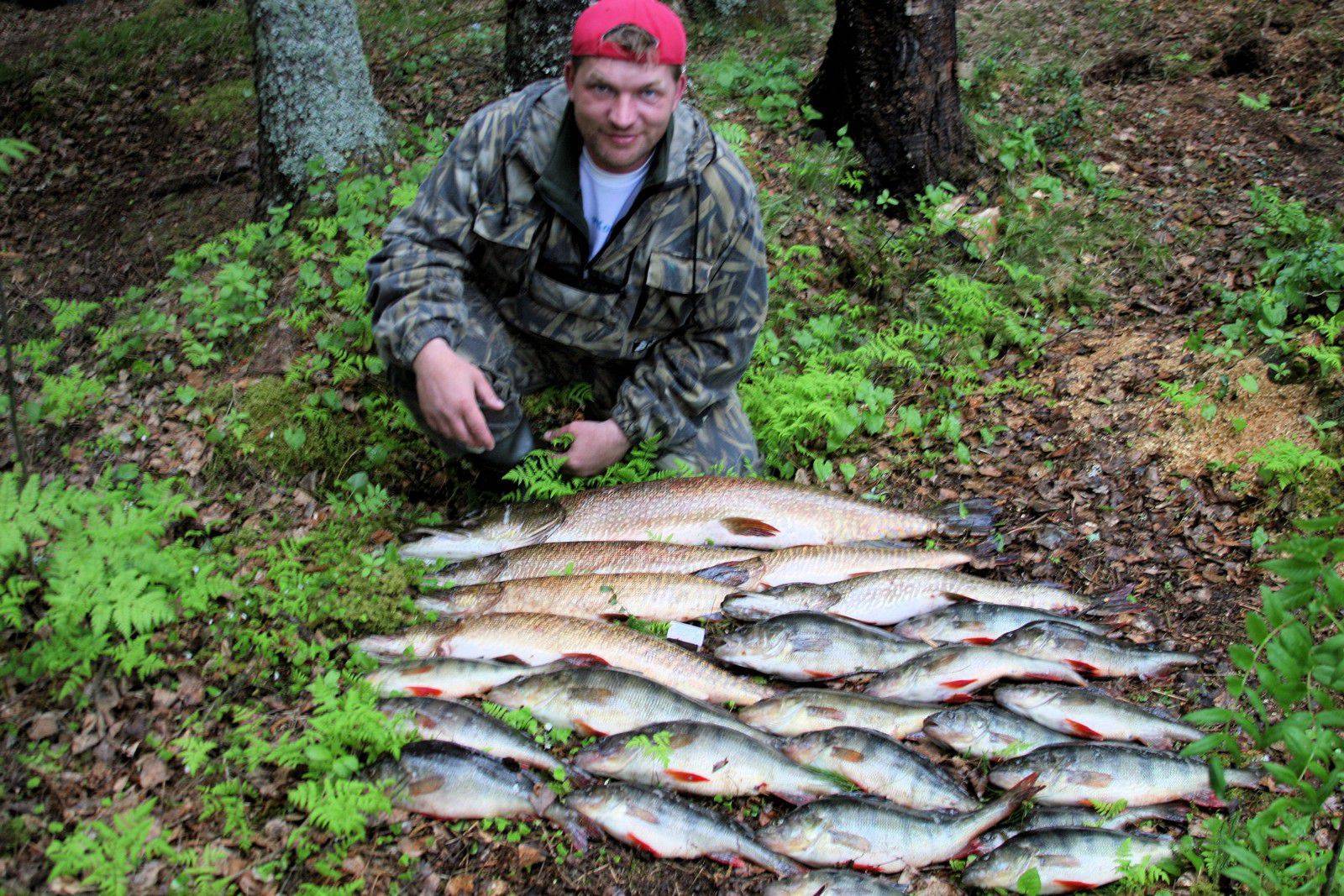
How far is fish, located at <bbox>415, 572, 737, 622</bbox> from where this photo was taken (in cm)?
426

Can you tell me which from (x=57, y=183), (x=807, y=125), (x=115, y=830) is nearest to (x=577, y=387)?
(x=115, y=830)

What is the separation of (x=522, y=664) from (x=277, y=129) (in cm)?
448

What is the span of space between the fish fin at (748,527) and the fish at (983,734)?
1319 mm

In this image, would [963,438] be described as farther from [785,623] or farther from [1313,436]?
[785,623]

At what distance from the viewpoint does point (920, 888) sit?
3311 millimetres

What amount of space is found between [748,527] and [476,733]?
1801 millimetres

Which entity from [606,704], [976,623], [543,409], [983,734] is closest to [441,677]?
[606,704]

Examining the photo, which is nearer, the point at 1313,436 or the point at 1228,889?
the point at 1228,889

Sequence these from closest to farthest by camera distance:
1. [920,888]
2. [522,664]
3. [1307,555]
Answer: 1. [1307,555]
2. [920,888]
3. [522,664]

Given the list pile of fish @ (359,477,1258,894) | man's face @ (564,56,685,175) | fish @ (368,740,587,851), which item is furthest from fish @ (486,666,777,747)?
man's face @ (564,56,685,175)

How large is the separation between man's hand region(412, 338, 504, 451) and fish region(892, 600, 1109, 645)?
85.6 inches

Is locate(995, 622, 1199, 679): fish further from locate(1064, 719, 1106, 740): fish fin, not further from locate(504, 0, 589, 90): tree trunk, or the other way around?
locate(504, 0, 589, 90): tree trunk

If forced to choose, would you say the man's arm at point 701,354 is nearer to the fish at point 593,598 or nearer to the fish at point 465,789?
the fish at point 593,598

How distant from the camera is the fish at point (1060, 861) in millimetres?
3268
